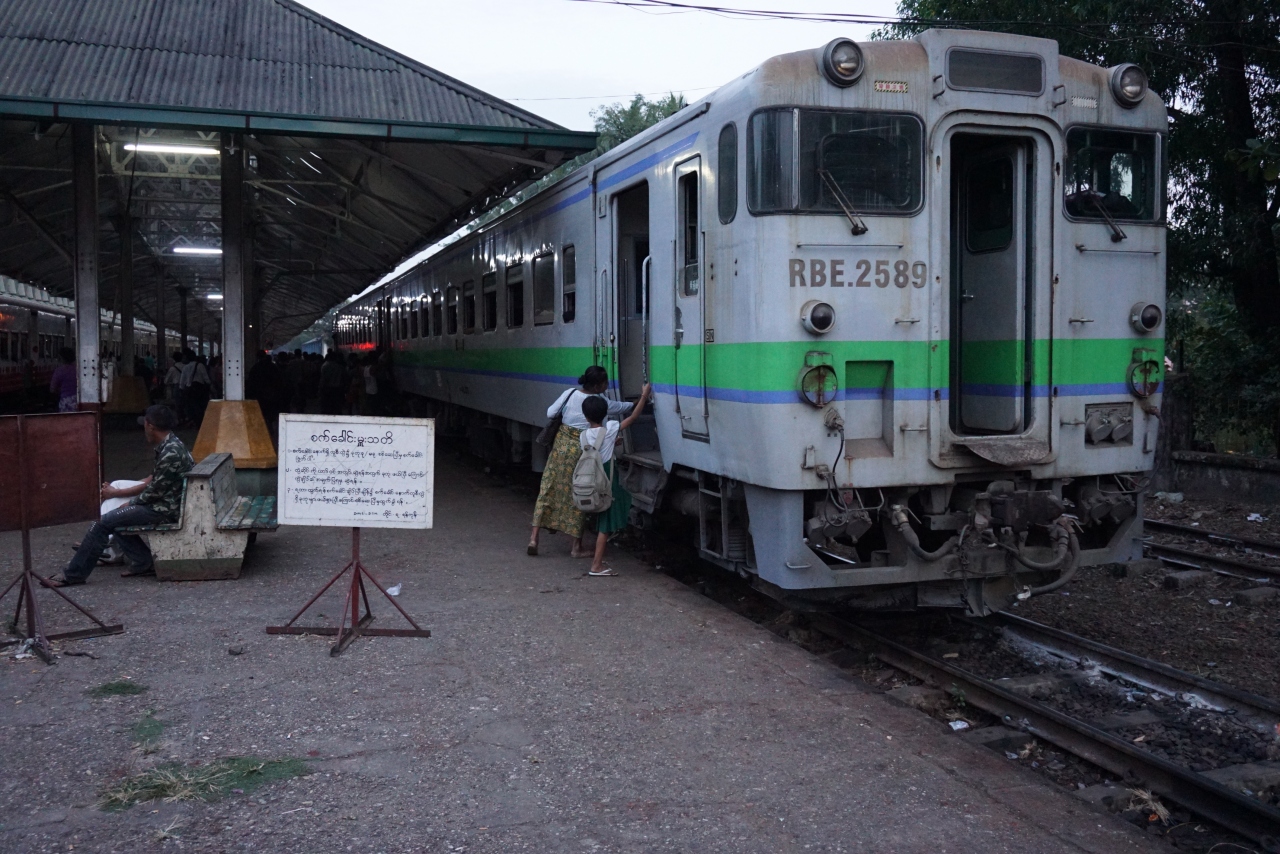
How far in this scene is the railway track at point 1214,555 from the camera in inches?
349

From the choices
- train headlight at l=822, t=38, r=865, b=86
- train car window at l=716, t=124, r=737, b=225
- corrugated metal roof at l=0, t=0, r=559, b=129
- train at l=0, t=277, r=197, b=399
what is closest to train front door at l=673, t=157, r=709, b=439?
train car window at l=716, t=124, r=737, b=225

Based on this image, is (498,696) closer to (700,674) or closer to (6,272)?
(700,674)

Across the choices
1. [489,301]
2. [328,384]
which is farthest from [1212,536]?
[328,384]

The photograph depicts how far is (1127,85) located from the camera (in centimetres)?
673

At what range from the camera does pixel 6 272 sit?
2459cm

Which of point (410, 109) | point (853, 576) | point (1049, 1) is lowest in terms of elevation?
point (853, 576)

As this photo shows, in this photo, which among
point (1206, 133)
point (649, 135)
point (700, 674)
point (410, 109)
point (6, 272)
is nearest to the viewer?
point (700, 674)

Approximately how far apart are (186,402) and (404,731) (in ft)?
56.2

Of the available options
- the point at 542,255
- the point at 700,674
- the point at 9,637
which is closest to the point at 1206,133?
the point at 542,255

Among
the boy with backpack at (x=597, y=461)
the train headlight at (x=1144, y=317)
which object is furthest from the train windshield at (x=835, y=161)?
the boy with backpack at (x=597, y=461)

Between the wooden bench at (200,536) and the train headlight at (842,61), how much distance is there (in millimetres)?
4941

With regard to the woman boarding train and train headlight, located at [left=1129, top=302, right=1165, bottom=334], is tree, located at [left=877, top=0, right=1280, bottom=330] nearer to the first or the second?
train headlight, located at [left=1129, top=302, right=1165, bottom=334]

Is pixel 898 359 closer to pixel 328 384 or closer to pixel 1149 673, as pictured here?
pixel 1149 673

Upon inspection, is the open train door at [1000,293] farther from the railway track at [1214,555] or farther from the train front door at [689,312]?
the railway track at [1214,555]
